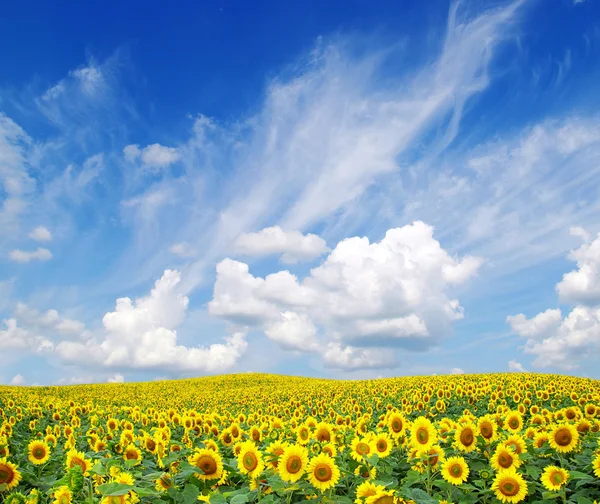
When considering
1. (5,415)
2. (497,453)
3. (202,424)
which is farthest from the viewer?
(5,415)

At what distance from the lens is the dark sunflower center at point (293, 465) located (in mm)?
5129

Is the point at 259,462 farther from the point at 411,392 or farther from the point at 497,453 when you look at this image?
the point at 411,392

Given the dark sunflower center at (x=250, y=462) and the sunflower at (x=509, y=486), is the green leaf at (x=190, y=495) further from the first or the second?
the sunflower at (x=509, y=486)

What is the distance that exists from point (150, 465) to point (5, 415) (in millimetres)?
16014

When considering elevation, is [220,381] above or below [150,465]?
above

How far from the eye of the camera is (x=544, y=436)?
24.4ft

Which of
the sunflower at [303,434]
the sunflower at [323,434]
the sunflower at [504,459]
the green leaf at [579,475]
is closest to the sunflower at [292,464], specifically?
the sunflower at [303,434]

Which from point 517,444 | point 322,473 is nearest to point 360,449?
point 322,473

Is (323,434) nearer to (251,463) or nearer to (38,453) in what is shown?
(251,463)

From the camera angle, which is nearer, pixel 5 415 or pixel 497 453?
pixel 497 453

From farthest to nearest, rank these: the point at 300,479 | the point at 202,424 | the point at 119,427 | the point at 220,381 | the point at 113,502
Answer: the point at 220,381, the point at 119,427, the point at 202,424, the point at 300,479, the point at 113,502

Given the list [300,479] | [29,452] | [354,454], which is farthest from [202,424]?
[300,479]

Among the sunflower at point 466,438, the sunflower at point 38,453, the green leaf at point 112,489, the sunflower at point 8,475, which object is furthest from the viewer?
the sunflower at point 38,453

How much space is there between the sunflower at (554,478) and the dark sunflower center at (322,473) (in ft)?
8.39
